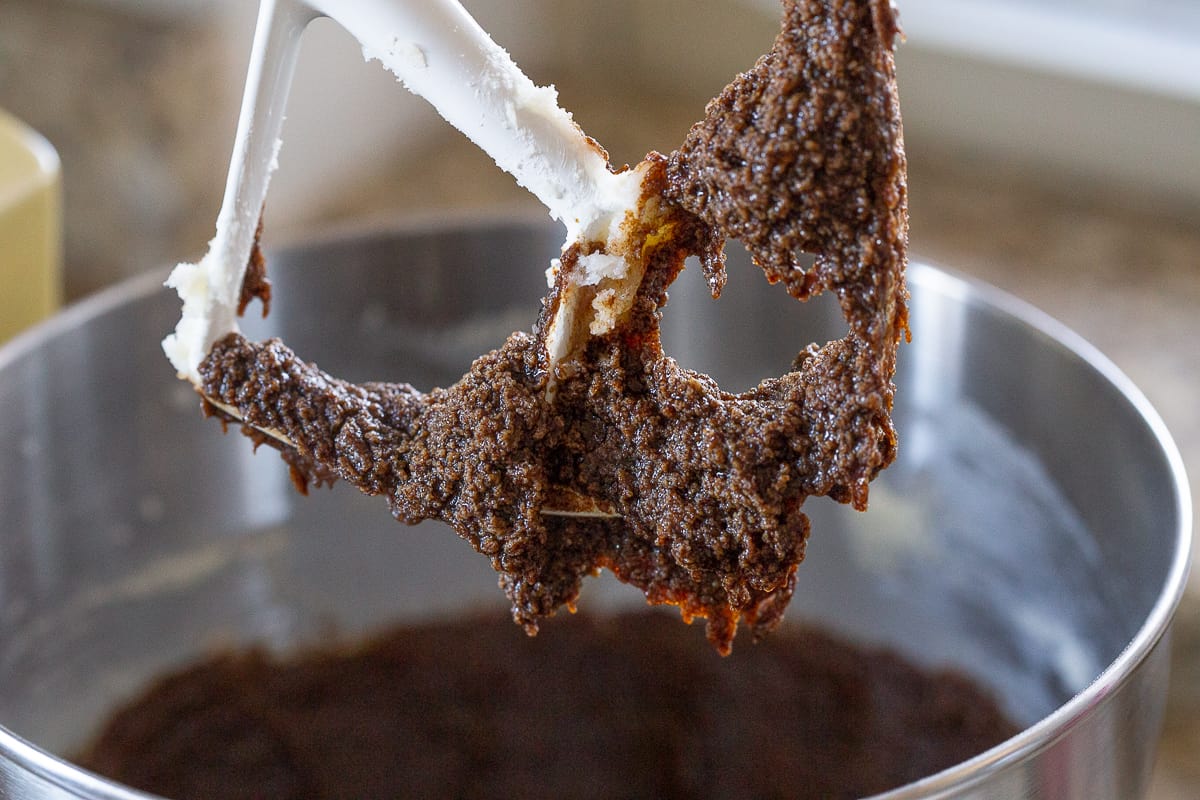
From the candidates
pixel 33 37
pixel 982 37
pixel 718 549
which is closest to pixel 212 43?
pixel 33 37

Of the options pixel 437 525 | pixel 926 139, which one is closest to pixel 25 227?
pixel 437 525

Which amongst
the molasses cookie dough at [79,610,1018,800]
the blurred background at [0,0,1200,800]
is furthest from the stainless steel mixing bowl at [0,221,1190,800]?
the blurred background at [0,0,1200,800]

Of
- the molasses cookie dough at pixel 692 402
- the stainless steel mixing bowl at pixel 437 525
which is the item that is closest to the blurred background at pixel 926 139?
the stainless steel mixing bowl at pixel 437 525

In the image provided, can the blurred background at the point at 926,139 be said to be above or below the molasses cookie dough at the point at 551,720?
above

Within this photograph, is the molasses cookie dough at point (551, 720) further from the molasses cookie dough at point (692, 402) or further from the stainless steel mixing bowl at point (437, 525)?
the molasses cookie dough at point (692, 402)

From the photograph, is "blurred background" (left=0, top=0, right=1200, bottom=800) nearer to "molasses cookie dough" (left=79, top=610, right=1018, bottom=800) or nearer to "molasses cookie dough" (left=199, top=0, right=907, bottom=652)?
"molasses cookie dough" (left=79, top=610, right=1018, bottom=800)

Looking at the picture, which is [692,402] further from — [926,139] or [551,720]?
[926,139]
